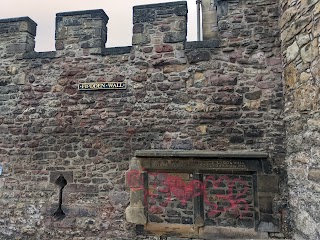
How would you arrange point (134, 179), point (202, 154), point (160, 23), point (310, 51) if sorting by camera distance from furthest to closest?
point (160, 23) → point (134, 179) → point (202, 154) → point (310, 51)

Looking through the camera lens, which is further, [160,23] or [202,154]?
[160,23]

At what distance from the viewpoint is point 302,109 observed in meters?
3.79

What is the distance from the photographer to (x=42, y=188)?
541 cm

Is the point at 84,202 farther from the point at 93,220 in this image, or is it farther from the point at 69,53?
the point at 69,53

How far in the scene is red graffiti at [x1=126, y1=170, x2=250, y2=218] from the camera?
16.3ft

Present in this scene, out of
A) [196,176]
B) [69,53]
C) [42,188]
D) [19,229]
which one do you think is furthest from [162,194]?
[69,53]

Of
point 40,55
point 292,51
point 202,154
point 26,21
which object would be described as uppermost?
point 26,21

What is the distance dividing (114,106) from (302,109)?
292 cm

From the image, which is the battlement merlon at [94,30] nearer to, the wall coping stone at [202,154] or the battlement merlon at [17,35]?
the battlement merlon at [17,35]

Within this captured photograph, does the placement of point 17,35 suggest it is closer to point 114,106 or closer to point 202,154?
point 114,106

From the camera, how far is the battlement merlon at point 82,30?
18.0 ft

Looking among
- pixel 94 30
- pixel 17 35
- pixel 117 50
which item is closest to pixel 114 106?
pixel 117 50

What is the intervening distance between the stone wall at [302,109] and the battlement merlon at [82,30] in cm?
298

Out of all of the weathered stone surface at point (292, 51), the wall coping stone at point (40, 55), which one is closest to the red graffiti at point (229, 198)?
the weathered stone surface at point (292, 51)
